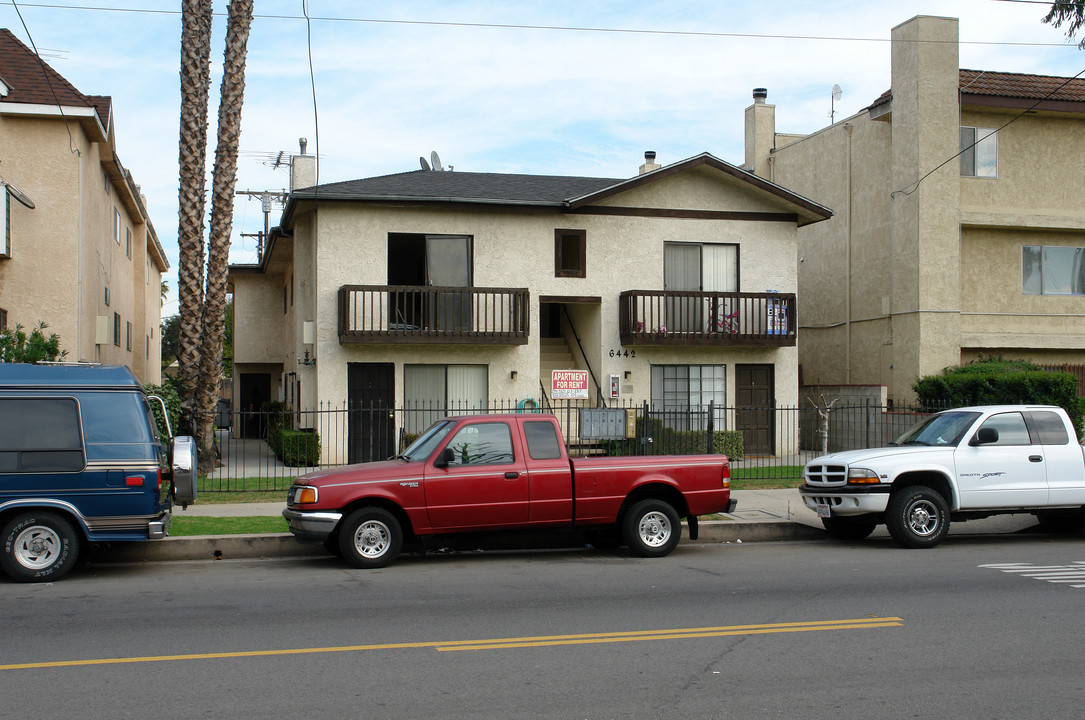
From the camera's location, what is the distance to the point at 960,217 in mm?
24562

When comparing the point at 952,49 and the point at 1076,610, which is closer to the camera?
the point at 1076,610

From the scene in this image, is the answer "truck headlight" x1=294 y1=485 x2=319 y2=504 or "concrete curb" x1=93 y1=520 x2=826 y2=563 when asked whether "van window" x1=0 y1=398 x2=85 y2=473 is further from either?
"truck headlight" x1=294 y1=485 x2=319 y2=504

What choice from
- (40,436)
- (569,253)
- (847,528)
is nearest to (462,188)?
(569,253)

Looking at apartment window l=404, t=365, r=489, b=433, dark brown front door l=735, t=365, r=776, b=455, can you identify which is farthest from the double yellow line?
dark brown front door l=735, t=365, r=776, b=455

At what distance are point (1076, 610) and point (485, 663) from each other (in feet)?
17.1

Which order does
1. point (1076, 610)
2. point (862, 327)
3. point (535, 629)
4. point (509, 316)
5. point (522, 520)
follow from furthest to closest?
point (862, 327), point (509, 316), point (522, 520), point (1076, 610), point (535, 629)

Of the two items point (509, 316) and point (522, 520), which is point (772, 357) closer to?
point (509, 316)

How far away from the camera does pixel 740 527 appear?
43.2ft

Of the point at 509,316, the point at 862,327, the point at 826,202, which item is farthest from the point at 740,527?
the point at 826,202

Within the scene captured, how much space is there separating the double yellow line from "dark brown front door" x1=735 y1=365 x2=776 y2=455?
1681cm

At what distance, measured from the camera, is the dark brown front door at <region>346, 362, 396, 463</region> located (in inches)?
885

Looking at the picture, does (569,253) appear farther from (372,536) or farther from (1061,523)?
(372,536)

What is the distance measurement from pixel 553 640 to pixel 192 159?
14257 mm

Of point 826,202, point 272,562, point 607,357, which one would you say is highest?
point 826,202
